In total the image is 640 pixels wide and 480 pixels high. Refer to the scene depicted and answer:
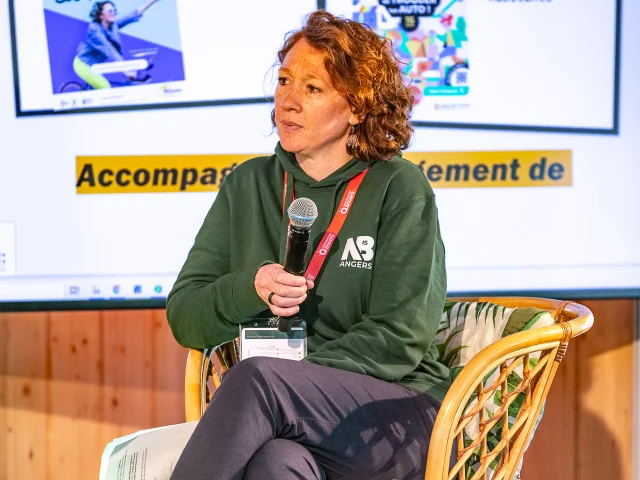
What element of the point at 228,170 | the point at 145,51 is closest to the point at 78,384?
the point at 228,170

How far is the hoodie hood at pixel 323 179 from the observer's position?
187cm

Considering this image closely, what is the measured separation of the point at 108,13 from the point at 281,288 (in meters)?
1.54

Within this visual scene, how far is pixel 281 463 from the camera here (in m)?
1.38

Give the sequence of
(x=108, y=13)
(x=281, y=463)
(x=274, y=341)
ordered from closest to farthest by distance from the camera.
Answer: (x=281, y=463), (x=274, y=341), (x=108, y=13)

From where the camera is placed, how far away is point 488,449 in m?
1.79

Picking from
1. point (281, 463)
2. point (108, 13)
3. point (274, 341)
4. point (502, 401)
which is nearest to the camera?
point (281, 463)

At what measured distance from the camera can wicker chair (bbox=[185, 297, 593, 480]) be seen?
1498 millimetres

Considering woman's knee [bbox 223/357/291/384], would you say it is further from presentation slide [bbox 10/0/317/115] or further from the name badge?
presentation slide [bbox 10/0/317/115]

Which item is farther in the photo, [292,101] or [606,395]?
[606,395]

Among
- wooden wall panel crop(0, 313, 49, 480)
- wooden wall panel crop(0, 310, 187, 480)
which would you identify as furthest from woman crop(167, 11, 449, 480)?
wooden wall panel crop(0, 313, 49, 480)

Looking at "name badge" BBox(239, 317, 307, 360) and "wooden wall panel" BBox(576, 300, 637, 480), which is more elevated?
"name badge" BBox(239, 317, 307, 360)

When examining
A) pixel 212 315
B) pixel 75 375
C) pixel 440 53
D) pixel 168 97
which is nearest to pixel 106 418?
pixel 75 375

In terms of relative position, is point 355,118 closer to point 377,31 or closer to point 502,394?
point 502,394

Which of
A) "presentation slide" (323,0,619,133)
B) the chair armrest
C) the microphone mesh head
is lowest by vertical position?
the chair armrest
